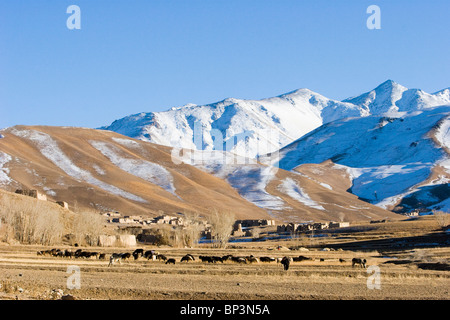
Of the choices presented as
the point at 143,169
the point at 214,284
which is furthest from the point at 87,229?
the point at 143,169

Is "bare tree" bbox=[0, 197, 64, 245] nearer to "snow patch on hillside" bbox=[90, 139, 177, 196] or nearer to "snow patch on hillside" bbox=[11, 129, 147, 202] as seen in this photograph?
"snow patch on hillside" bbox=[11, 129, 147, 202]

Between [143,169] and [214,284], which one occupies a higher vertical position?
[143,169]

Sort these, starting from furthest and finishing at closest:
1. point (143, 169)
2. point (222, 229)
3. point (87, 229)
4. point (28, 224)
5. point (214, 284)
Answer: point (143, 169), point (222, 229), point (87, 229), point (28, 224), point (214, 284)

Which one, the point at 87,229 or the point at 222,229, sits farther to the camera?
the point at 222,229

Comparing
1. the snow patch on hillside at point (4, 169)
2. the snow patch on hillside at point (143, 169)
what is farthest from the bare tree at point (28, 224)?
the snow patch on hillside at point (143, 169)

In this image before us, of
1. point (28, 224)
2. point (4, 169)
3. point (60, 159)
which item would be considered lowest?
point (28, 224)

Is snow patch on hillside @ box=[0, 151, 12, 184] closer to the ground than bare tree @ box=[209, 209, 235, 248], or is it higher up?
higher up

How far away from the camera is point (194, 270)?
34.7 metres

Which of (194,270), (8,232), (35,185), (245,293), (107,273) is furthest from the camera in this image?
(35,185)

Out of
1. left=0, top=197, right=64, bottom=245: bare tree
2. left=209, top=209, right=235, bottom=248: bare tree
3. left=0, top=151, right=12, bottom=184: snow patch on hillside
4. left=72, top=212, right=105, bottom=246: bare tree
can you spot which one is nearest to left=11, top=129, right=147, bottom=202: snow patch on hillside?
left=0, top=151, right=12, bottom=184: snow patch on hillside

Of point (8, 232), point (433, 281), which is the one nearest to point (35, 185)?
point (8, 232)

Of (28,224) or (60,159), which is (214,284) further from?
(60,159)
